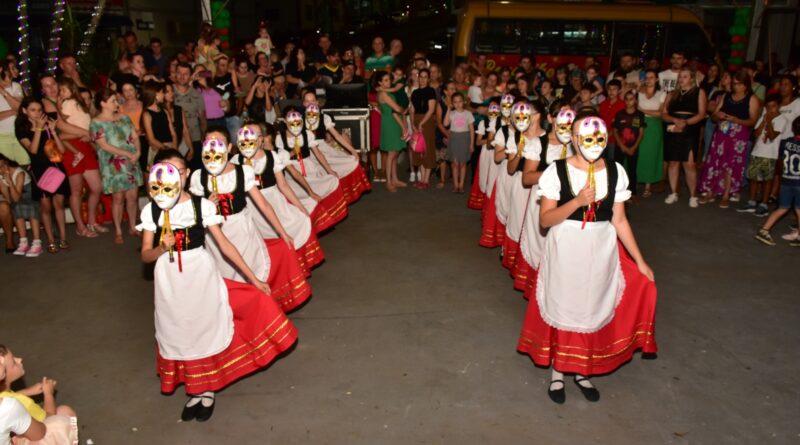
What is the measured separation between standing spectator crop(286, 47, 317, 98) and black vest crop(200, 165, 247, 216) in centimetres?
713

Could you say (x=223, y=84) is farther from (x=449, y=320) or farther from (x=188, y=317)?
(x=188, y=317)

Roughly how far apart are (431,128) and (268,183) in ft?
15.9

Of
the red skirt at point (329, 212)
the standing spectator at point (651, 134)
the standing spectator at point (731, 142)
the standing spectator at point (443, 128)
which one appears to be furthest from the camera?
the standing spectator at point (443, 128)

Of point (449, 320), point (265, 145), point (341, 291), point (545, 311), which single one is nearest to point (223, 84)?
point (265, 145)

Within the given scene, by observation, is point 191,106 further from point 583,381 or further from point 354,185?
point 583,381

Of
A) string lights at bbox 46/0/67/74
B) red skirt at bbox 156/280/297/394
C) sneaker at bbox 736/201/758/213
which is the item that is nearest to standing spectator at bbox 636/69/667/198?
sneaker at bbox 736/201/758/213

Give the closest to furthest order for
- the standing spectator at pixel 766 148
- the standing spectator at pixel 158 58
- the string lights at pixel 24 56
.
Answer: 1. the standing spectator at pixel 766 148
2. the string lights at pixel 24 56
3. the standing spectator at pixel 158 58

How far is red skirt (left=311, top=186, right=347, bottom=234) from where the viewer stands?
776 cm

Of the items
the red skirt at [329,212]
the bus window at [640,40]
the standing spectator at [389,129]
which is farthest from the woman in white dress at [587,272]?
the bus window at [640,40]

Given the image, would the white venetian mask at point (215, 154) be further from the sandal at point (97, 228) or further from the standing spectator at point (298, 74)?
the standing spectator at point (298, 74)

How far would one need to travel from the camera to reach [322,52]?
45.8 feet

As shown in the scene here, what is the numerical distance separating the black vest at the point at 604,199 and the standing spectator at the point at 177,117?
5610mm

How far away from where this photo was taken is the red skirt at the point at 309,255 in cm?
676

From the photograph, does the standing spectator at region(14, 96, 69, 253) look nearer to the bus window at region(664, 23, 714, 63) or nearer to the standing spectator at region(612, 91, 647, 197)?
the standing spectator at region(612, 91, 647, 197)
